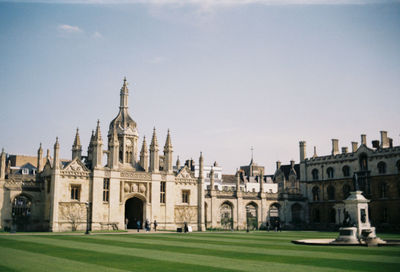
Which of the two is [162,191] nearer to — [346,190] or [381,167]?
[346,190]

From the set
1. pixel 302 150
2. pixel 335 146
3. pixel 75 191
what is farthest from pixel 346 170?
pixel 75 191

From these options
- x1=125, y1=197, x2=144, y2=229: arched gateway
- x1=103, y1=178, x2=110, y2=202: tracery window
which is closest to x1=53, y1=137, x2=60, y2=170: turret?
x1=103, y1=178, x2=110, y2=202: tracery window

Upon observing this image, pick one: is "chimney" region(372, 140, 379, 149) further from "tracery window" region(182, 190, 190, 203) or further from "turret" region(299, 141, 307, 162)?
"tracery window" region(182, 190, 190, 203)

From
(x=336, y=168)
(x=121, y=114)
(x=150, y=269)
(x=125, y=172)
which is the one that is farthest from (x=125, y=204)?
(x=150, y=269)

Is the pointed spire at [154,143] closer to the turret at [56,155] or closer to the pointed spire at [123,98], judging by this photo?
the pointed spire at [123,98]

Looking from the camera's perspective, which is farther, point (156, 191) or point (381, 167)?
point (381, 167)

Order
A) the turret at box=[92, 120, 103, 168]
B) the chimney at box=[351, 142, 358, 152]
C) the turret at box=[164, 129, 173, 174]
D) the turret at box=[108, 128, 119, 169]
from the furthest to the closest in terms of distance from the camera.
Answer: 1. the chimney at box=[351, 142, 358, 152]
2. the turret at box=[164, 129, 173, 174]
3. the turret at box=[108, 128, 119, 169]
4. the turret at box=[92, 120, 103, 168]

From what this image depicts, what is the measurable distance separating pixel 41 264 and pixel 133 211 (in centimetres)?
4108

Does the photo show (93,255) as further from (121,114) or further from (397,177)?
(397,177)

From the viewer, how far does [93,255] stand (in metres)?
19.6

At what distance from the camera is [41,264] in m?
16.3

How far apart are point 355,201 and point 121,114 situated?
117 ft

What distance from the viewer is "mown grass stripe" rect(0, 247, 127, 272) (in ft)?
49.8

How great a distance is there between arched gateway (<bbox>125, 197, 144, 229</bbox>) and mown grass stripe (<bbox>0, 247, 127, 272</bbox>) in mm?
36182
